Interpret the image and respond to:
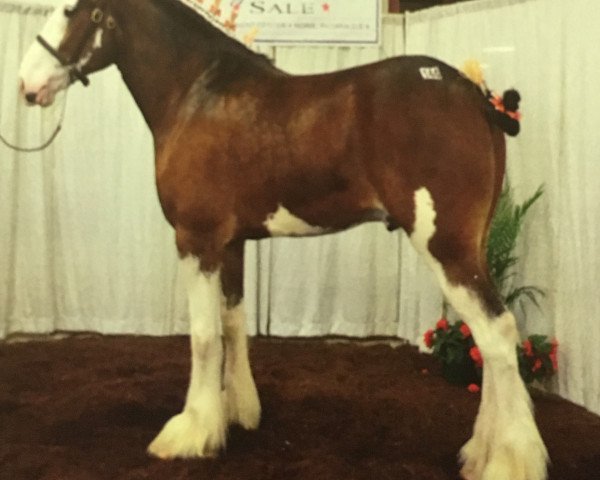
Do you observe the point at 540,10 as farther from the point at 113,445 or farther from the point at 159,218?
the point at 113,445

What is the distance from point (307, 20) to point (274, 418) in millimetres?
1995

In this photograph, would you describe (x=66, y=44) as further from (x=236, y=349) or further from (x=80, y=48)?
(x=236, y=349)

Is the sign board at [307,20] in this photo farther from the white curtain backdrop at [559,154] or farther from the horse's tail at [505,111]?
the horse's tail at [505,111]

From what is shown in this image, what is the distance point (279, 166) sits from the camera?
1.82 metres

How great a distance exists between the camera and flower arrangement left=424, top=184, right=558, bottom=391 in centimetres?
272

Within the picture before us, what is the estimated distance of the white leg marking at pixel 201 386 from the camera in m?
1.92

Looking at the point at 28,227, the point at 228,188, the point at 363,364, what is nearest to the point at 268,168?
the point at 228,188

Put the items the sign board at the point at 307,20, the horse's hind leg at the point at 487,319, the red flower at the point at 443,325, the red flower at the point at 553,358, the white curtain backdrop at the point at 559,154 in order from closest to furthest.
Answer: the horse's hind leg at the point at 487,319 → the white curtain backdrop at the point at 559,154 → the red flower at the point at 553,358 → the red flower at the point at 443,325 → the sign board at the point at 307,20

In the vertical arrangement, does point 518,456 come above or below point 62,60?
below

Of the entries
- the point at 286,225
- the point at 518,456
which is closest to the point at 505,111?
the point at 286,225

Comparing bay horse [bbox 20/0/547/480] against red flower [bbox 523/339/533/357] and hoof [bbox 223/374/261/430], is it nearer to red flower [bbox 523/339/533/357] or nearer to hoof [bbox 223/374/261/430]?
hoof [bbox 223/374/261/430]

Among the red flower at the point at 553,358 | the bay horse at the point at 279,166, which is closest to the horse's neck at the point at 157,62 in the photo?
the bay horse at the point at 279,166

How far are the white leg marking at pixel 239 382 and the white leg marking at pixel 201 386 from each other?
0.54 ft

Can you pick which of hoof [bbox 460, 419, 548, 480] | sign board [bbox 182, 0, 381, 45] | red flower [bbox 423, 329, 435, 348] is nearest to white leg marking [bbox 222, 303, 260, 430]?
hoof [bbox 460, 419, 548, 480]
